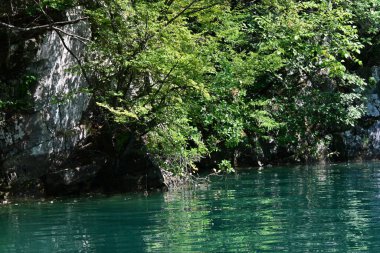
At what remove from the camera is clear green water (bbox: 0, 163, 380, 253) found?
6738mm

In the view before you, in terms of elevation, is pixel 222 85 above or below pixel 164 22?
below

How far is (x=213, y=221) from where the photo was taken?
327 inches

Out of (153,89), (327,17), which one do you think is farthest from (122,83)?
(327,17)

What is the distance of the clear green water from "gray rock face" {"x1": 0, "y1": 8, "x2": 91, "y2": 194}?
51.5 inches

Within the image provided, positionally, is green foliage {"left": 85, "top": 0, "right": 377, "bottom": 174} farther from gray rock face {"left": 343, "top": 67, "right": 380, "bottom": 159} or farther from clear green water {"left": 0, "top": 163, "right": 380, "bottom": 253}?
clear green water {"left": 0, "top": 163, "right": 380, "bottom": 253}

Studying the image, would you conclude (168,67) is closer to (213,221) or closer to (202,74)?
(202,74)

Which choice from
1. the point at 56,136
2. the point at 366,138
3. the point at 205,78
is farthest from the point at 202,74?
the point at 366,138

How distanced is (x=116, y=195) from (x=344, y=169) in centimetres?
736

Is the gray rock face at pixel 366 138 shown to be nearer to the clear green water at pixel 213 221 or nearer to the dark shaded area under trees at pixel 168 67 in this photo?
the dark shaded area under trees at pixel 168 67

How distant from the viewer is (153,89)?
496 inches

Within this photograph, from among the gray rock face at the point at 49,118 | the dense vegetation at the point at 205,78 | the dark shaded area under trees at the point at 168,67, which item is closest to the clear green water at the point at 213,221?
the gray rock face at the point at 49,118

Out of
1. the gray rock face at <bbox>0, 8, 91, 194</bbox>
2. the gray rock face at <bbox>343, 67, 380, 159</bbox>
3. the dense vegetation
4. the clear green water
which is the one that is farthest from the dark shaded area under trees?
the gray rock face at <bbox>343, 67, 380, 159</bbox>

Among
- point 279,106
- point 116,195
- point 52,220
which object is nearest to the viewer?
point 52,220

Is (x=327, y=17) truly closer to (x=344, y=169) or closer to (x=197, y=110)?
(x=344, y=169)
